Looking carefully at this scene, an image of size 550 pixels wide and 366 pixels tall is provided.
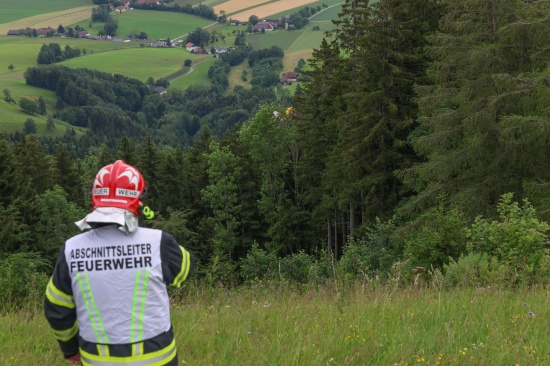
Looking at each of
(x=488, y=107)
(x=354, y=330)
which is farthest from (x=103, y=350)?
(x=488, y=107)

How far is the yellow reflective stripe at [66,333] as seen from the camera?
340cm

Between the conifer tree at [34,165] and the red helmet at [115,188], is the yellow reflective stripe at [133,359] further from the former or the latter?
the conifer tree at [34,165]

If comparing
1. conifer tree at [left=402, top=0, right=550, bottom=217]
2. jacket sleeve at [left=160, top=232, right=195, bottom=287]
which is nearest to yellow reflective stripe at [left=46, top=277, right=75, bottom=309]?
jacket sleeve at [left=160, top=232, right=195, bottom=287]

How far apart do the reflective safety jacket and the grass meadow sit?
1653 millimetres

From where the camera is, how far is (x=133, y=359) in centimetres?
326

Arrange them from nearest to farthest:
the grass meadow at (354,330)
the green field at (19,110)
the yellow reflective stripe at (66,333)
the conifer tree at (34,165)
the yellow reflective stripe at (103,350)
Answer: the yellow reflective stripe at (103,350) → the yellow reflective stripe at (66,333) → the grass meadow at (354,330) → the conifer tree at (34,165) → the green field at (19,110)

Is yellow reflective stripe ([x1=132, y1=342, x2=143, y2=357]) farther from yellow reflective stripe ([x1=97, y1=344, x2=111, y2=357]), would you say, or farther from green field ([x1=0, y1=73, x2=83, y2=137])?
green field ([x1=0, y1=73, x2=83, y2=137])

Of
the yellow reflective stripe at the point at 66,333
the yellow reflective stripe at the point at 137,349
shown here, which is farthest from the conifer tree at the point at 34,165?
the yellow reflective stripe at the point at 137,349

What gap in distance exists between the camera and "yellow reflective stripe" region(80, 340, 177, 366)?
3256 millimetres

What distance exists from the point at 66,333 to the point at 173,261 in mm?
748

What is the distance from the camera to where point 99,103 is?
195 metres

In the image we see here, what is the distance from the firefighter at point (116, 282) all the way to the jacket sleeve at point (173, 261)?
2 centimetres

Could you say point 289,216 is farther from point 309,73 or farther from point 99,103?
point 99,103

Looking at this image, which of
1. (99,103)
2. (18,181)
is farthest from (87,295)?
(99,103)
